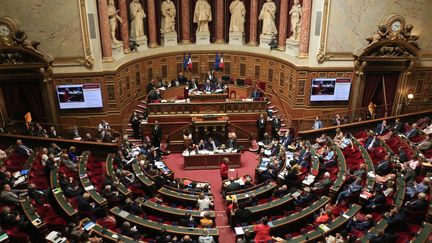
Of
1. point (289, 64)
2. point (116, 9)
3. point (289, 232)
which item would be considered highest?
point (116, 9)

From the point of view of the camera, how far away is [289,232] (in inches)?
492

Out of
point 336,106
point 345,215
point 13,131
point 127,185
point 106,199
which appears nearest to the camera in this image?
point 345,215

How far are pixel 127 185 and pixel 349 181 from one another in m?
7.91

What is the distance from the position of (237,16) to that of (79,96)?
10.6 meters

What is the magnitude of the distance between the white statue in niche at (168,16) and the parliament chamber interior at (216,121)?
3.9 inches

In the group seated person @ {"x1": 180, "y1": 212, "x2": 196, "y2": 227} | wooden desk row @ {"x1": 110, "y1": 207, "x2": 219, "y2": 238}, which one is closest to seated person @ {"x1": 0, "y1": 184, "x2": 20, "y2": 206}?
wooden desk row @ {"x1": 110, "y1": 207, "x2": 219, "y2": 238}

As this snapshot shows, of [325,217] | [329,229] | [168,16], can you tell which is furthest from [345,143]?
[168,16]

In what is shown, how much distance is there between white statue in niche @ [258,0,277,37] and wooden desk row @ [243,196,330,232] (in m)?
12.0

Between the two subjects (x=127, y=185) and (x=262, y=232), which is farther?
(x=127, y=185)

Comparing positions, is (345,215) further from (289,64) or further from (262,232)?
(289,64)

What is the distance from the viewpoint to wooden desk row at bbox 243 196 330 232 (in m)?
12.1

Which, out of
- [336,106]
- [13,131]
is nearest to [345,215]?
[336,106]

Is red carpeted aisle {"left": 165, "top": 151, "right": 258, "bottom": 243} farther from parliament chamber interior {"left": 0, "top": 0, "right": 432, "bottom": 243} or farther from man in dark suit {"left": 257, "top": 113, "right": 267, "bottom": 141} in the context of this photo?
man in dark suit {"left": 257, "top": 113, "right": 267, "bottom": 141}

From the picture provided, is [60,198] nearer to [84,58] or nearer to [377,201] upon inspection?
[84,58]
